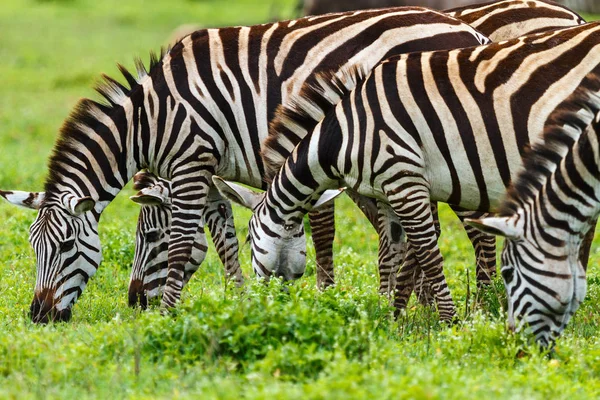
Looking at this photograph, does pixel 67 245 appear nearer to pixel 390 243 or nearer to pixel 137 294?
pixel 137 294

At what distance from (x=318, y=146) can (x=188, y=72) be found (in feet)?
5.62

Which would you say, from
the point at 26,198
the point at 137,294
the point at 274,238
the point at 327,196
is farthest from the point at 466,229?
the point at 26,198

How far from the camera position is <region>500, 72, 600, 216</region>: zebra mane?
6.50m

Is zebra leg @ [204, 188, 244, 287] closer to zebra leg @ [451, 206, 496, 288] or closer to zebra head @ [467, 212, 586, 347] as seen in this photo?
zebra leg @ [451, 206, 496, 288]

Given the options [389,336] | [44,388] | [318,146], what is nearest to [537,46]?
[318,146]

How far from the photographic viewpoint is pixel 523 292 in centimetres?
639

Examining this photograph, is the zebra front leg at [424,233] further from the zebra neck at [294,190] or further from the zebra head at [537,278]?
the zebra head at [537,278]

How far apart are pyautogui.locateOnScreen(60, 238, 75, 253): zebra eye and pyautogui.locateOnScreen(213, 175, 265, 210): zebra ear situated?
1.46 metres

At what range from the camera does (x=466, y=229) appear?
9.27 metres

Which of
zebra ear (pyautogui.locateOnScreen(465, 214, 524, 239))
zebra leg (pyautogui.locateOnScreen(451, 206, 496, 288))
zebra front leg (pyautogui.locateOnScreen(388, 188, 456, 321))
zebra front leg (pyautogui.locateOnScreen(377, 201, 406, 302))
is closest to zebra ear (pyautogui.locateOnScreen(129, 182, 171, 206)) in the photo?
zebra front leg (pyautogui.locateOnScreen(377, 201, 406, 302))

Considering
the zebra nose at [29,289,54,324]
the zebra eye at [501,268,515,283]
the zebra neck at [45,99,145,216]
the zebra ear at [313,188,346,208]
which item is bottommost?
the zebra nose at [29,289,54,324]

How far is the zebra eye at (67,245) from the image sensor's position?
8305mm

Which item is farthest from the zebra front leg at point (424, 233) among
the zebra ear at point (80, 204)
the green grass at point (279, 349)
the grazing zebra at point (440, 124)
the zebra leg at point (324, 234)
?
the zebra ear at point (80, 204)

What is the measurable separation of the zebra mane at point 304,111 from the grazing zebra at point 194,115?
1.65 ft
